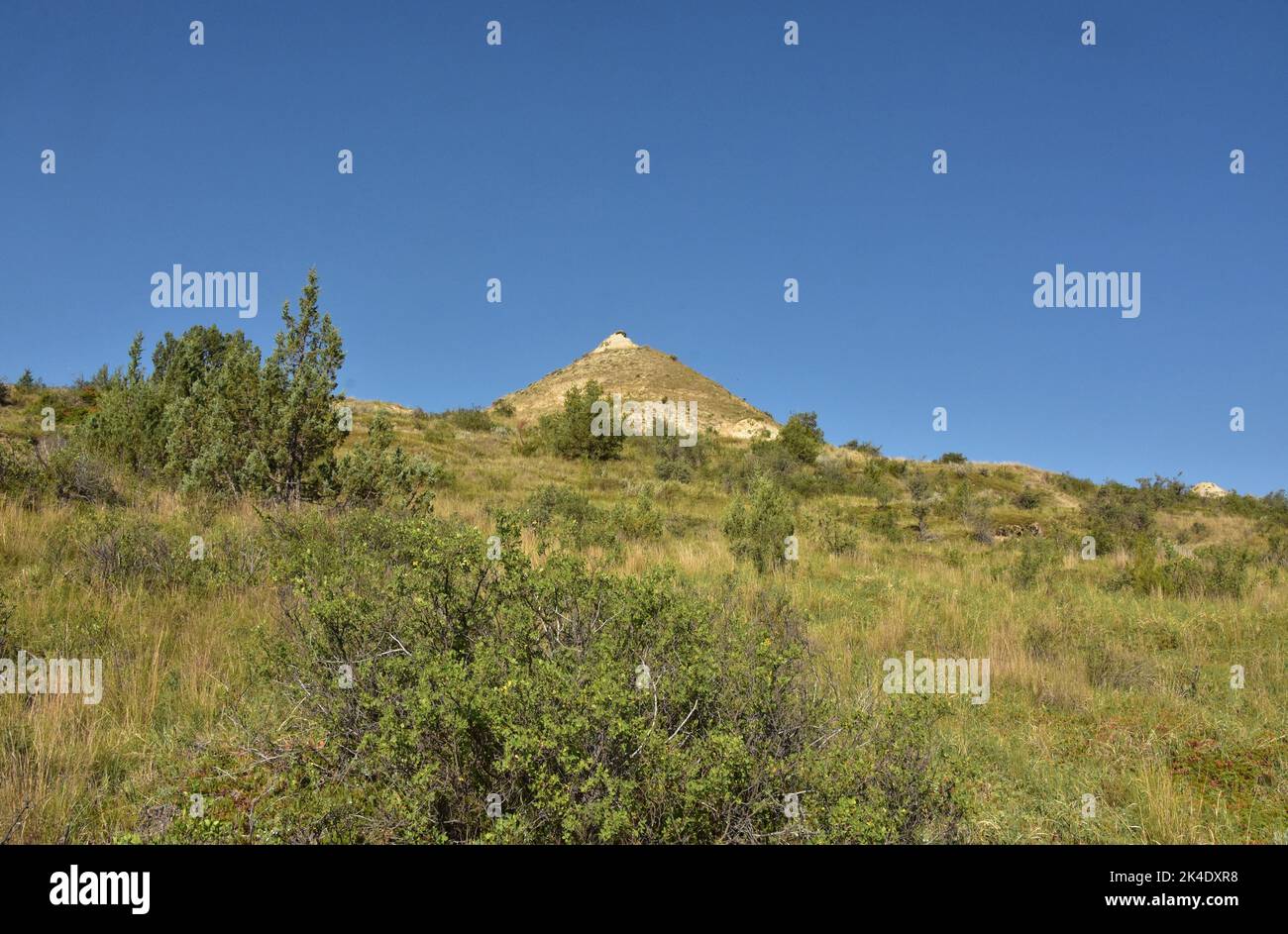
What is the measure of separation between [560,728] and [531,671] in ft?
2.18

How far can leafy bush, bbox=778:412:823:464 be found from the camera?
3784cm

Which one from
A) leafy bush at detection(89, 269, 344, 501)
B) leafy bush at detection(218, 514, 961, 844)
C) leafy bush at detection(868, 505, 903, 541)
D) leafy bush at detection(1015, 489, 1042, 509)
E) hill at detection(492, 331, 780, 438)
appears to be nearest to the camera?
leafy bush at detection(218, 514, 961, 844)

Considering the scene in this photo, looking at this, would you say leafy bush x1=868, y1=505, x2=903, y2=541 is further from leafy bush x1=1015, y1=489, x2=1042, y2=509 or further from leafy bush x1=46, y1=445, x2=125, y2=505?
leafy bush x1=46, y1=445, x2=125, y2=505

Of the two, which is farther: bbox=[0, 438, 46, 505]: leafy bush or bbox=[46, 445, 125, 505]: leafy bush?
bbox=[46, 445, 125, 505]: leafy bush

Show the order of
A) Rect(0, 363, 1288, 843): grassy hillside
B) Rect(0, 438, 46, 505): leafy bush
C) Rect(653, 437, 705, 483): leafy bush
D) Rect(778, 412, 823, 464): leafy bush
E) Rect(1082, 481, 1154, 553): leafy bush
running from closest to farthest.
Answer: Rect(0, 363, 1288, 843): grassy hillside < Rect(0, 438, 46, 505): leafy bush < Rect(1082, 481, 1154, 553): leafy bush < Rect(653, 437, 705, 483): leafy bush < Rect(778, 412, 823, 464): leafy bush

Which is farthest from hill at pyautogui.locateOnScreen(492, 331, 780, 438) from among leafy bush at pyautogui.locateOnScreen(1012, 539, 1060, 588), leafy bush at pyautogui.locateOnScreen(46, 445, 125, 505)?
leafy bush at pyautogui.locateOnScreen(46, 445, 125, 505)

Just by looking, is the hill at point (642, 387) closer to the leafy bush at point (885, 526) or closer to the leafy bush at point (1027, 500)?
the leafy bush at point (1027, 500)

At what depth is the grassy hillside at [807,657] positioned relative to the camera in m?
3.35

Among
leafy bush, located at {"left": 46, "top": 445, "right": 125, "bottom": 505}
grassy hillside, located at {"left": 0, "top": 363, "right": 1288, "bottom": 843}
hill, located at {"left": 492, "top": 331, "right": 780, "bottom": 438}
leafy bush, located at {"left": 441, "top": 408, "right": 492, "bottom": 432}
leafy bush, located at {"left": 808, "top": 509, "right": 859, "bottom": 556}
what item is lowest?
grassy hillside, located at {"left": 0, "top": 363, "right": 1288, "bottom": 843}

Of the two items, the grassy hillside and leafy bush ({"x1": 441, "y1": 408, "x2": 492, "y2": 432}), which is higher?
leafy bush ({"x1": 441, "y1": 408, "x2": 492, "y2": 432})

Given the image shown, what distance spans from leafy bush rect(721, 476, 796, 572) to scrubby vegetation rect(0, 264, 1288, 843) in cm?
6
